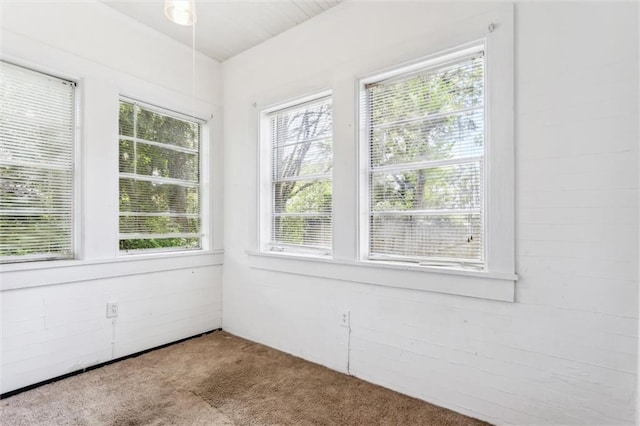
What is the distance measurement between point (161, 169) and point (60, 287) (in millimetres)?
1259

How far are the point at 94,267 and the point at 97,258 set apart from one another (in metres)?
0.07

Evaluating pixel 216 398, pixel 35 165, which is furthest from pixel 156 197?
pixel 216 398

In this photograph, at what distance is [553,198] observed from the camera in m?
1.77

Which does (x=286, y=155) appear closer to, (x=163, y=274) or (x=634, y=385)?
(x=163, y=274)

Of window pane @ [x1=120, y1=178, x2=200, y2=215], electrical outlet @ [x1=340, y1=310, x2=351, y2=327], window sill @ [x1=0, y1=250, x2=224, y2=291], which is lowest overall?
electrical outlet @ [x1=340, y1=310, x2=351, y2=327]

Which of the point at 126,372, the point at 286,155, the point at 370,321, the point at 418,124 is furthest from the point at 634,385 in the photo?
the point at 126,372

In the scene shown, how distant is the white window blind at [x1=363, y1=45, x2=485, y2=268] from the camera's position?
2.09 meters

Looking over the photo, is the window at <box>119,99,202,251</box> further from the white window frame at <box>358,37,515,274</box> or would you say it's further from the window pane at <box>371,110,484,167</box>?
the white window frame at <box>358,37,515,274</box>

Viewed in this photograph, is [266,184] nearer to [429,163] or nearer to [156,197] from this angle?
[156,197]

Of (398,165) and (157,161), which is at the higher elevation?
(157,161)

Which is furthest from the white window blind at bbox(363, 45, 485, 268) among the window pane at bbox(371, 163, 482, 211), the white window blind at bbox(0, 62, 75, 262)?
the white window blind at bbox(0, 62, 75, 262)

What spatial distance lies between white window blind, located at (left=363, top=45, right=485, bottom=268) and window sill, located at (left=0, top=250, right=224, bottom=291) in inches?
73.0

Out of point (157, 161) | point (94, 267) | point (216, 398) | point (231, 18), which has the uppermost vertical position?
point (231, 18)

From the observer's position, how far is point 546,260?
1793mm
